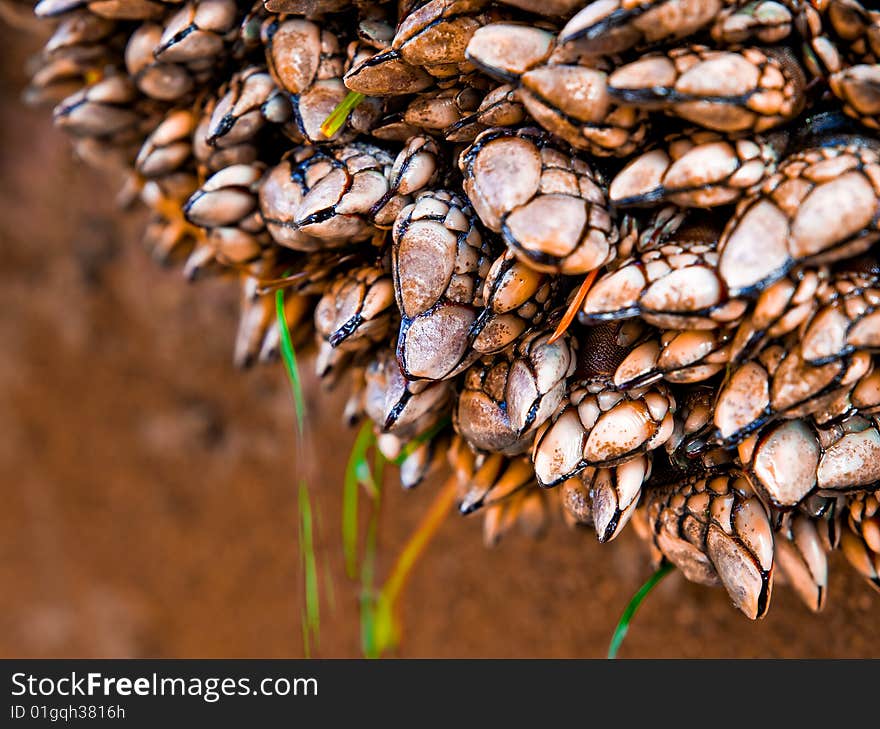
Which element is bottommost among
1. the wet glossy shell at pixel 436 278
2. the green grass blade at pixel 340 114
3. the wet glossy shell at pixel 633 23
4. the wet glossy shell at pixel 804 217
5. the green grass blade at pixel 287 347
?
the green grass blade at pixel 287 347

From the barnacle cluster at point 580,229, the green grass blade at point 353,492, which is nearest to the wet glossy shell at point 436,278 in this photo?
the barnacle cluster at point 580,229

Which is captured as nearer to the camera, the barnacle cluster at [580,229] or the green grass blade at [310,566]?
the barnacle cluster at [580,229]

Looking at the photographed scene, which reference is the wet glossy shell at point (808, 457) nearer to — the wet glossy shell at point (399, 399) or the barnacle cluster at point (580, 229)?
the barnacle cluster at point (580, 229)

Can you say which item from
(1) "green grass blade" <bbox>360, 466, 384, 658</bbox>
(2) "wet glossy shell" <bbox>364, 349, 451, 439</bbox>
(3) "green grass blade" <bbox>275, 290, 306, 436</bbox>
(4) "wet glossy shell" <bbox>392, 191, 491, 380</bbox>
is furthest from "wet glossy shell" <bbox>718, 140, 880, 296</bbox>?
(1) "green grass blade" <bbox>360, 466, 384, 658</bbox>

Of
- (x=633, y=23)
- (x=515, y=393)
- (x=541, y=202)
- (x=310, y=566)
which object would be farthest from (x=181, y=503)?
(x=633, y=23)
